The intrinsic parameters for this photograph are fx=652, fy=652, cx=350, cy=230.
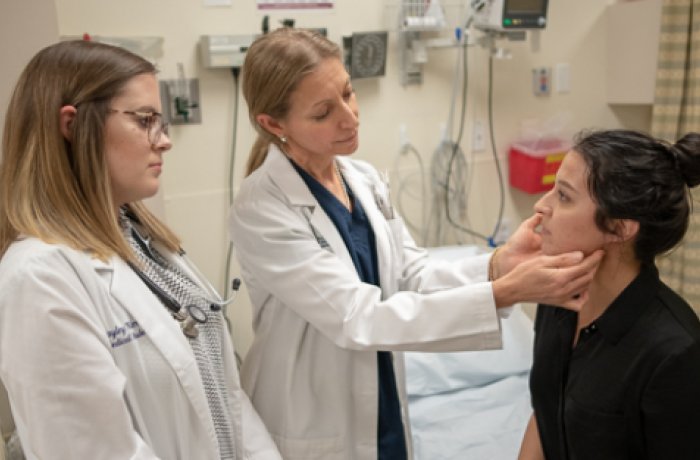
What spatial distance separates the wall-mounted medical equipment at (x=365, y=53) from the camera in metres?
2.64

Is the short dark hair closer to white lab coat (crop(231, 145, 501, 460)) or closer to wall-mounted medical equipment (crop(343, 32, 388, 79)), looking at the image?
white lab coat (crop(231, 145, 501, 460))

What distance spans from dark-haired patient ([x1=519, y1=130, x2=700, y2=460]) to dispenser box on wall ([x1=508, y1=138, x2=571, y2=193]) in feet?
5.75

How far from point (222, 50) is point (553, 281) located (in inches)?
68.7

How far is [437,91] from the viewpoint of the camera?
2.91 metres

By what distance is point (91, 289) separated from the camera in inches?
40.7

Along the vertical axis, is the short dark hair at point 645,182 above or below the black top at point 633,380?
above

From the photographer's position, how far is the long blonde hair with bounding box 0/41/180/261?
105 centimetres

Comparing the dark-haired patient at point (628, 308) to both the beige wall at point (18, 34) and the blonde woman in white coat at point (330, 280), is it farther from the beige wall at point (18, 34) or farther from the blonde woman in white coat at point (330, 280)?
the beige wall at point (18, 34)

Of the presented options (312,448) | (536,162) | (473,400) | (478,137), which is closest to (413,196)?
(478,137)

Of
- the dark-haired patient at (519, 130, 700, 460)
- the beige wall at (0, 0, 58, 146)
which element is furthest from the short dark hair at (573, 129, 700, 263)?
the beige wall at (0, 0, 58, 146)

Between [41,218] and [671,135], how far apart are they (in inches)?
102

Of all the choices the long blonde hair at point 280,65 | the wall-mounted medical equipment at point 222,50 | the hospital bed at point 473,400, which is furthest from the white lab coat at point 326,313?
the wall-mounted medical equipment at point 222,50

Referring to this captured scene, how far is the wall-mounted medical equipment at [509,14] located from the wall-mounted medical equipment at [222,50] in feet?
3.23

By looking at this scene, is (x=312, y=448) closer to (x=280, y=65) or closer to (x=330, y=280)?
(x=330, y=280)
